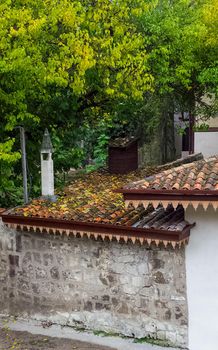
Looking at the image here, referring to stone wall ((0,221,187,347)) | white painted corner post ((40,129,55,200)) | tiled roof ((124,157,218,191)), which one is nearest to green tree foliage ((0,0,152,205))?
white painted corner post ((40,129,55,200))

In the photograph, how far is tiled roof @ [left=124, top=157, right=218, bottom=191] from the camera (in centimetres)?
766

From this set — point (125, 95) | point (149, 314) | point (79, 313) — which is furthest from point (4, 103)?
point (149, 314)

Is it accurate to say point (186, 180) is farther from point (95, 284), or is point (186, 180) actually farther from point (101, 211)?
point (95, 284)

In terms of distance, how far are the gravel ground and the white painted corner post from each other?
3.12m

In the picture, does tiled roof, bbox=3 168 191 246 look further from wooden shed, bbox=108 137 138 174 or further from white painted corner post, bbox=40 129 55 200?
wooden shed, bbox=108 137 138 174

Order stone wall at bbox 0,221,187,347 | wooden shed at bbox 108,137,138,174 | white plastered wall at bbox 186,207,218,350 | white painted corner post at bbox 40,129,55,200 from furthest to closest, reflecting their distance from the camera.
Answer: wooden shed at bbox 108,137,138,174 → white painted corner post at bbox 40,129,55,200 → stone wall at bbox 0,221,187,347 → white plastered wall at bbox 186,207,218,350

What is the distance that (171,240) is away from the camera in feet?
26.9

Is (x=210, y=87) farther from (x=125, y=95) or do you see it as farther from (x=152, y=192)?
(x=152, y=192)

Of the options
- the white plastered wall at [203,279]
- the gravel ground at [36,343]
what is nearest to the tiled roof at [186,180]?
the white plastered wall at [203,279]

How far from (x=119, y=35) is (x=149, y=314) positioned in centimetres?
746

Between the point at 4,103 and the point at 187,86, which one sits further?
the point at 187,86

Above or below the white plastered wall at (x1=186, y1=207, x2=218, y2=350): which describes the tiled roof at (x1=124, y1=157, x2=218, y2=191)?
above

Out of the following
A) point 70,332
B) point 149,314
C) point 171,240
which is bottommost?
point 70,332

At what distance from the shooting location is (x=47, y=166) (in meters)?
11.0
